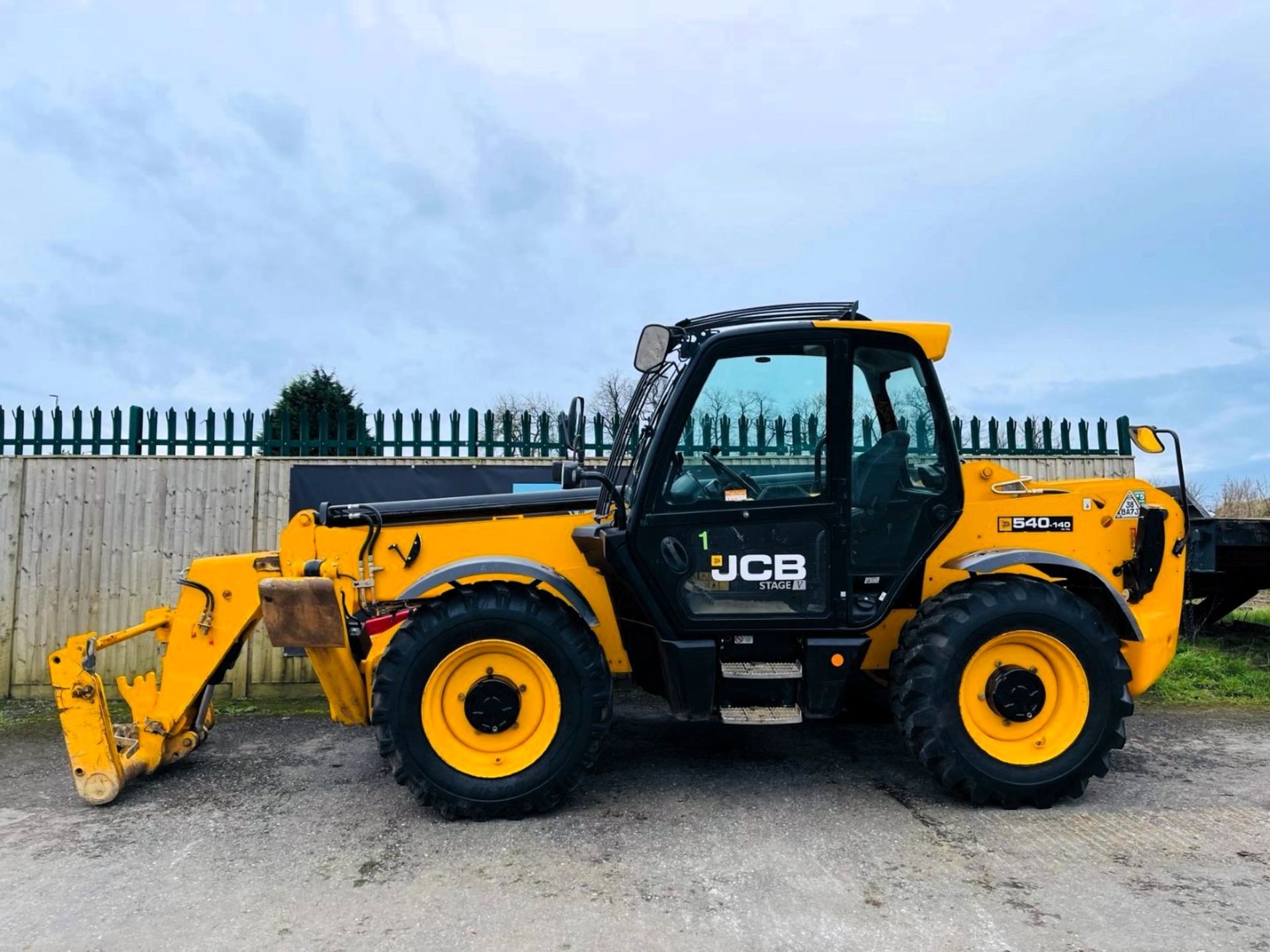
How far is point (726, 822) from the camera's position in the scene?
4.20m

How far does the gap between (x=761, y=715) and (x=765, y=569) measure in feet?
2.43

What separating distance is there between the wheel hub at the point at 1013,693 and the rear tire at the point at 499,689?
194 centimetres

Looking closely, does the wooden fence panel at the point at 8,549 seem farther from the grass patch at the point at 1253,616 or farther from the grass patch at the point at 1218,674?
the grass patch at the point at 1253,616

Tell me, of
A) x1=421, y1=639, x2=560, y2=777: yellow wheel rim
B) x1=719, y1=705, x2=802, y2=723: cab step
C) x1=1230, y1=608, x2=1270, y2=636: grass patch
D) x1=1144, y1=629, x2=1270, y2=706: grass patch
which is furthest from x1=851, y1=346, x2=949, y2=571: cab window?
x1=1230, y1=608, x2=1270, y2=636: grass patch

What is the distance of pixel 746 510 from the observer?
4.43 meters

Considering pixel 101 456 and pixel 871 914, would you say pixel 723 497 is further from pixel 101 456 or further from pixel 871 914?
pixel 101 456

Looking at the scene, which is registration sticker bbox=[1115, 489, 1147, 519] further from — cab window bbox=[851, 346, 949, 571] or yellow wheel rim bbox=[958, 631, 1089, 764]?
cab window bbox=[851, 346, 949, 571]

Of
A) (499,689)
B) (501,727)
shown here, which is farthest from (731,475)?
(501,727)

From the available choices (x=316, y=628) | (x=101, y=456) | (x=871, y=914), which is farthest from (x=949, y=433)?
(x=101, y=456)

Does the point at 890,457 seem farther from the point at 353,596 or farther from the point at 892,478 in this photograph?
the point at 353,596

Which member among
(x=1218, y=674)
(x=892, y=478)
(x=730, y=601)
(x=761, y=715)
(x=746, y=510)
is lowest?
(x=1218, y=674)

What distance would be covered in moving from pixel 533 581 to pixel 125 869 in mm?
2184

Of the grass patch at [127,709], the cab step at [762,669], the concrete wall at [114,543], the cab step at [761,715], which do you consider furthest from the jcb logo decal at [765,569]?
the concrete wall at [114,543]

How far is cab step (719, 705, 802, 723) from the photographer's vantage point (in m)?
4.41
